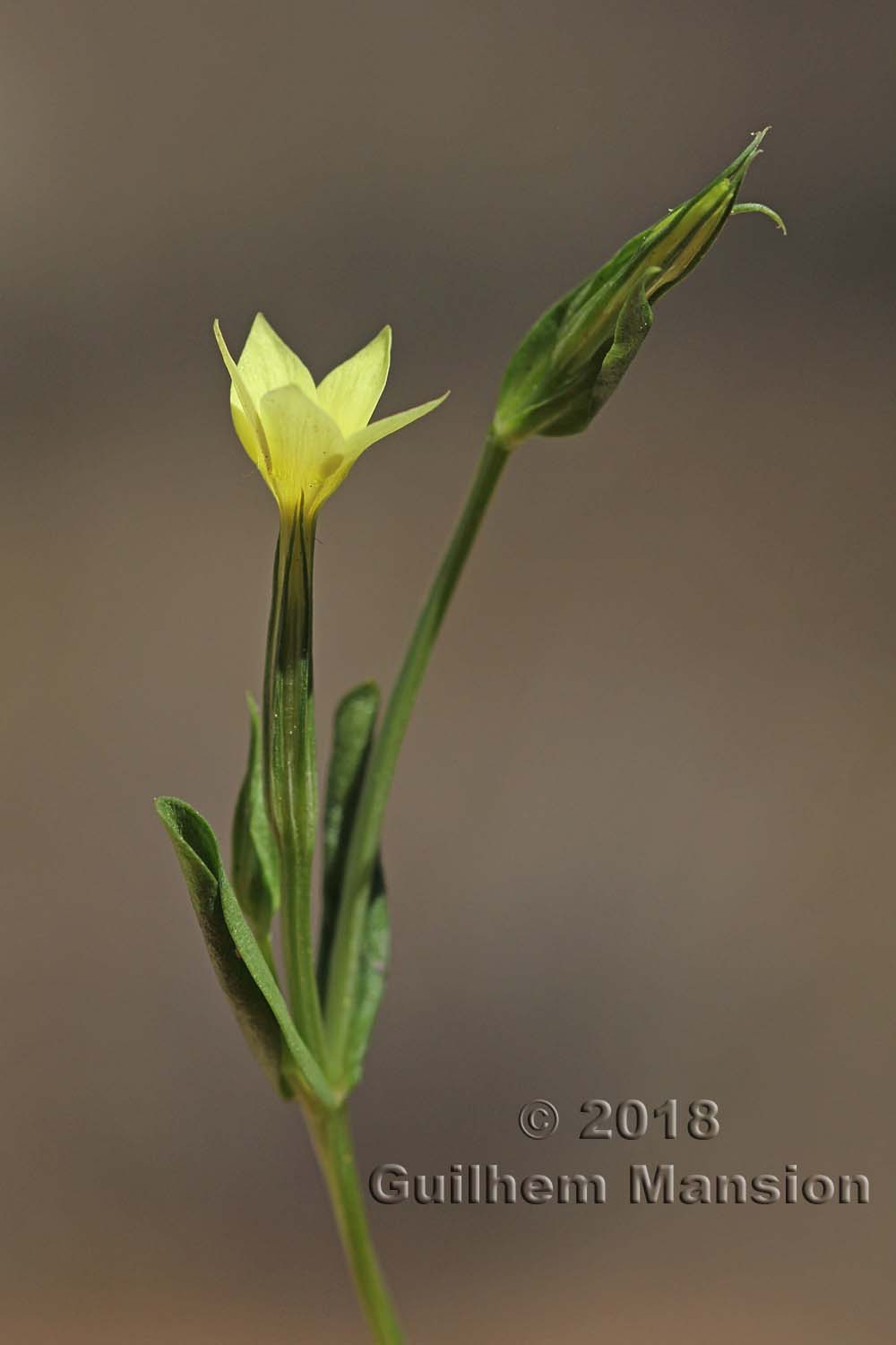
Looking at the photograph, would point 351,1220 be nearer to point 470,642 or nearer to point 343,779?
point 343,779

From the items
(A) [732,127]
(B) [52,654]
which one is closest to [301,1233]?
(B) [52,654]

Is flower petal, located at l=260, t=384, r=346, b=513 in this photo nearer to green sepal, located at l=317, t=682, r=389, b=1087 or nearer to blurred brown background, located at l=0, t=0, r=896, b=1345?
green sepal, located at l=317, t=682, r=389, b=1087

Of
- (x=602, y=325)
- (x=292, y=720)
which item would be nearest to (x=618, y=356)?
(x=602, y=325)

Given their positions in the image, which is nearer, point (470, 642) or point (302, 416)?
point (302, 416)

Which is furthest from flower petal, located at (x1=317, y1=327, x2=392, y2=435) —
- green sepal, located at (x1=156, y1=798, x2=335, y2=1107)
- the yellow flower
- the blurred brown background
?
the blurred brown background

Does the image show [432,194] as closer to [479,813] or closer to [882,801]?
[479,813]

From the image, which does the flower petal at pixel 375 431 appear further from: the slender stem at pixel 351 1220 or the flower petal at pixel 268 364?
the slender stem at pixel 351 1220

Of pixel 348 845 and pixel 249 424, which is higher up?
pixel 249 424
